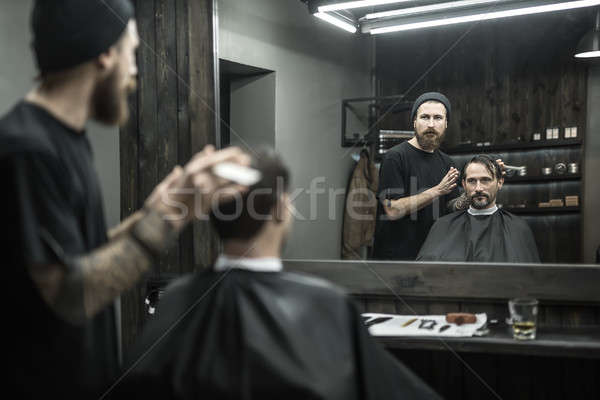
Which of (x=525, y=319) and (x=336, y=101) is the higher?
(x=336, y=101)

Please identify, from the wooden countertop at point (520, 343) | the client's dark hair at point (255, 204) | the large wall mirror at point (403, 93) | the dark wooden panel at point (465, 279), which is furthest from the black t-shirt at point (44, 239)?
the large wall mirror at point (403, 93)

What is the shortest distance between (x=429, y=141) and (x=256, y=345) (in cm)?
191

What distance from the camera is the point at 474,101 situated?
3.05 meters

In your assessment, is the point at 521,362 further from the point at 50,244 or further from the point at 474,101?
the point at 50,244

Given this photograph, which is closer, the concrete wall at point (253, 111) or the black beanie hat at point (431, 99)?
the black beanie hat at point (431, 99)

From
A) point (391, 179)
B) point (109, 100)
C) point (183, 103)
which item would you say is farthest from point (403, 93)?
point (109, 100)

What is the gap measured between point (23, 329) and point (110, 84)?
0.50m

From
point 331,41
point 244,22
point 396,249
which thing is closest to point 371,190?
point 396,249

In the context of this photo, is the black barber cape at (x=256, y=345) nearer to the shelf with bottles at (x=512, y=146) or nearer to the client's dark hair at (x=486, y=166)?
the client's dark hair at (x=486, y=166)

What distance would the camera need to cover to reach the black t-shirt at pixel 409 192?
2750 mm

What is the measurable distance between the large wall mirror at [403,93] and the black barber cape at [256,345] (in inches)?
58.1

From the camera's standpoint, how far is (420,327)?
211 cm

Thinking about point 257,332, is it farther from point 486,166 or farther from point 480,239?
point 486,166

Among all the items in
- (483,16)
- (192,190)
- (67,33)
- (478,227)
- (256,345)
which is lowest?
(256,345)
